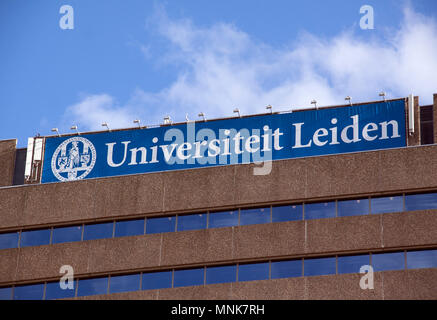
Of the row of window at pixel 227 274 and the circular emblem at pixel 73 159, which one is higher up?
the circular emblem at pixel 73 159

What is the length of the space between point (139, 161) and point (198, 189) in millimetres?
5456

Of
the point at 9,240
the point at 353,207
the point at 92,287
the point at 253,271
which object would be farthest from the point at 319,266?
the point at 9,240

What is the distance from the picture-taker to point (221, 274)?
170 ft

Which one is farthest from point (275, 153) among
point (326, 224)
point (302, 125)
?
point (326, 224)

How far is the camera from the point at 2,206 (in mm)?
57250

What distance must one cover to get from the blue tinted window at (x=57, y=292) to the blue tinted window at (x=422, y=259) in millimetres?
15488

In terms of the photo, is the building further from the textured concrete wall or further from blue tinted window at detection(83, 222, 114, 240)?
the textured concrete wall

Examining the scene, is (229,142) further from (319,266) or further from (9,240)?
(9,240)

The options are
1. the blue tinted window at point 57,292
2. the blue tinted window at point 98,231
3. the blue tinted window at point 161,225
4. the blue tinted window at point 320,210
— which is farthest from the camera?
the blue tinted window at point 98,231

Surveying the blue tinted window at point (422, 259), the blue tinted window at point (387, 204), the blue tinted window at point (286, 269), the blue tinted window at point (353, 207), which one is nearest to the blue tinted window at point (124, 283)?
the blue tinted window at point (286, 269)

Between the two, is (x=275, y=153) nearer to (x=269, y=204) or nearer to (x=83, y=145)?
(x=269, y=204)

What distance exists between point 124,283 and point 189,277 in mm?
3123

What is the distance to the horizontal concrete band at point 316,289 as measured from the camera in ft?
159

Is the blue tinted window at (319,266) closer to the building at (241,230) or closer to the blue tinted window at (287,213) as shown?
the building at (241,230)
